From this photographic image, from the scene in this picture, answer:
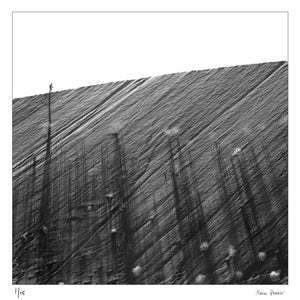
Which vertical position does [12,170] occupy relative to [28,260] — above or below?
above

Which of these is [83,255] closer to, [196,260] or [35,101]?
[196,260]

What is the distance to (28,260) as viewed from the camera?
6.14ft

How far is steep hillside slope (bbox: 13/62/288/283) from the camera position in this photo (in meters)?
1.70

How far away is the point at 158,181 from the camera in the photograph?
5.93 ft

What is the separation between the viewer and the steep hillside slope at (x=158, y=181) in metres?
1.70

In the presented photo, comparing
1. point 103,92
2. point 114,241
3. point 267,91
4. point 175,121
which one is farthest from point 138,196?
point 267,91
